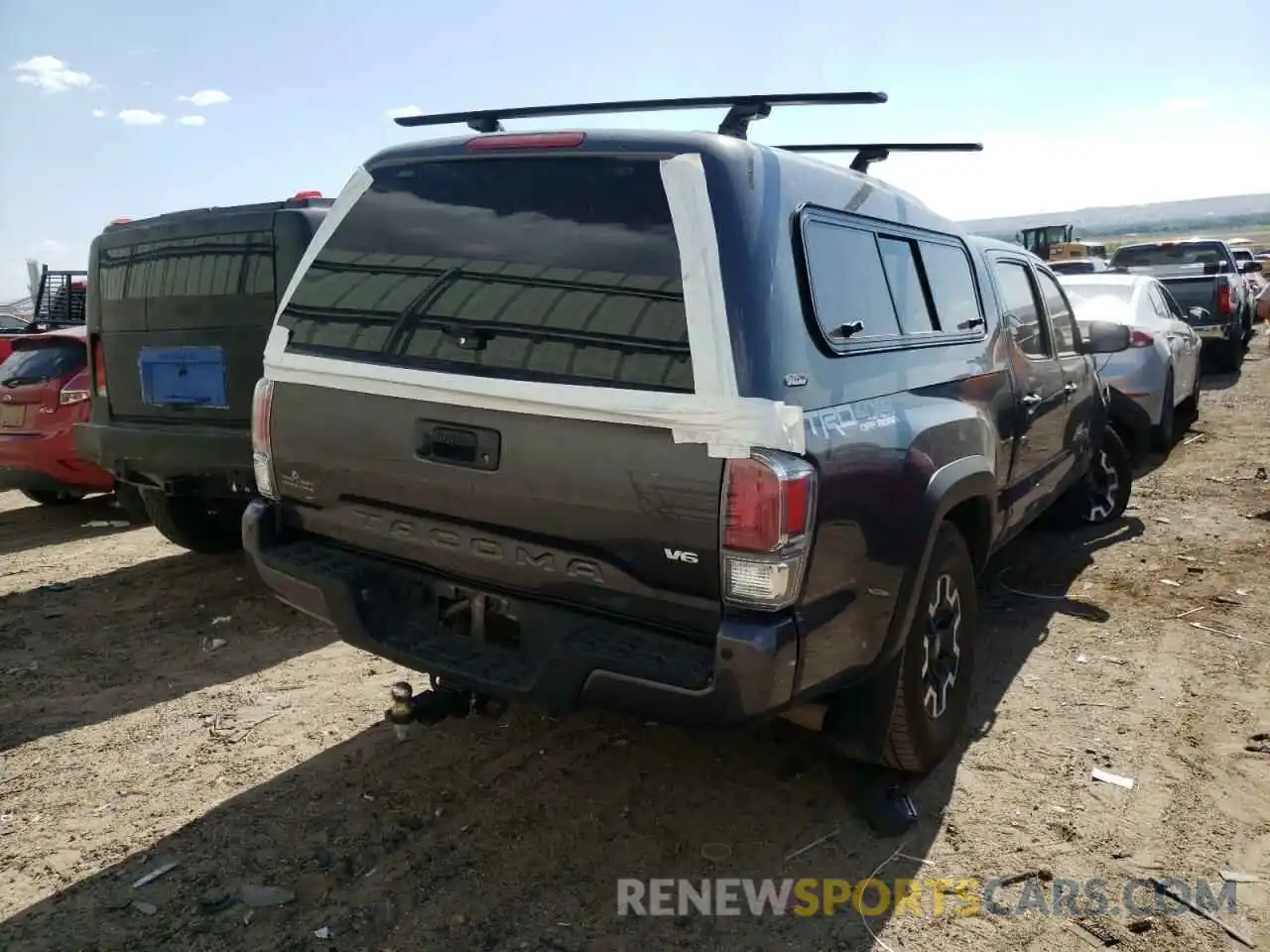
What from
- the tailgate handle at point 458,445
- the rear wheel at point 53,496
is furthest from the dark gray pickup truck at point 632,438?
the rear wheel at point 53,496

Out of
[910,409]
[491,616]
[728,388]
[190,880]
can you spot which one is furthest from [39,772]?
[910,409]

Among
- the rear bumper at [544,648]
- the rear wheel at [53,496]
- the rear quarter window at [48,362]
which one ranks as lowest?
the rear wheel at [53,496]

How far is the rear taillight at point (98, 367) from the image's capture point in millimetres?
5609

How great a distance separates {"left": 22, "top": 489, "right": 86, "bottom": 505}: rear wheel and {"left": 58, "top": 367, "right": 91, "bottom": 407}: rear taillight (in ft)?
2.32

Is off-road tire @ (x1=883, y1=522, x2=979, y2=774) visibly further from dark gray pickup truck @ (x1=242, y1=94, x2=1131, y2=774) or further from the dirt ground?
the dirt ground

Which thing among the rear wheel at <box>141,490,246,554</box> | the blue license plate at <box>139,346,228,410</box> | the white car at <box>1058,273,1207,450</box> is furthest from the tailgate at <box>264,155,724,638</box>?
the white car at <box>1058,273,1207,450</box>

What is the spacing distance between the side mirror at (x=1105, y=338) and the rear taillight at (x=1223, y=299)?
920 cm

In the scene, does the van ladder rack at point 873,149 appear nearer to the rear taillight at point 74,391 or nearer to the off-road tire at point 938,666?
the off-road tire at point 938,666

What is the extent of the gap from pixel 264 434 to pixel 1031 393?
130 inches

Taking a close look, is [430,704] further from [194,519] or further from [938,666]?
[194,519]

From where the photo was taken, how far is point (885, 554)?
2889 mm

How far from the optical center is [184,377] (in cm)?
524

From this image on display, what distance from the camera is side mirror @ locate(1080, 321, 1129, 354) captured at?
5.62 metres

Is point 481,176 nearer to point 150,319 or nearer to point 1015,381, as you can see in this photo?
point 1015,381
